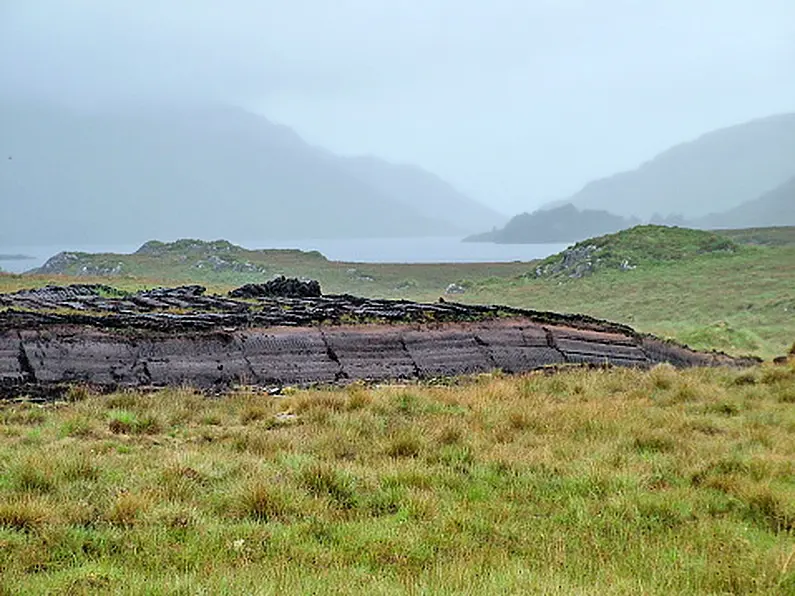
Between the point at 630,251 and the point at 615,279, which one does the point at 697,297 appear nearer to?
the point at 615,279

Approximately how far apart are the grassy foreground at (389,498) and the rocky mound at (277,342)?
9.90ft

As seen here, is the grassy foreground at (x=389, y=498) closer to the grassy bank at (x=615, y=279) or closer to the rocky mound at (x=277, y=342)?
the rocky mound at (x=277, y=342)

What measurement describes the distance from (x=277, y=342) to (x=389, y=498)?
11253mm

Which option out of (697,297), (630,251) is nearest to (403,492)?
(697,297)

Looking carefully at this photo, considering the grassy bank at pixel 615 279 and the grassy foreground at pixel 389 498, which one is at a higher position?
the grassy bank at pixel 615 279

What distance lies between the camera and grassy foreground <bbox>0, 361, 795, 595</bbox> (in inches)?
231

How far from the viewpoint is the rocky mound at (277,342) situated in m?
16.5

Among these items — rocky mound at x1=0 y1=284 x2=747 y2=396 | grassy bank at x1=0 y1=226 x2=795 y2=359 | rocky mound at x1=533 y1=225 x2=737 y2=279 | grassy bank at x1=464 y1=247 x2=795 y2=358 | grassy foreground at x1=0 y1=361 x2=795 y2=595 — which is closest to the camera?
grassy foreground at x1=0 y1=361 x2=795 y2=595

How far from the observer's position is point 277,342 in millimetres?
18906

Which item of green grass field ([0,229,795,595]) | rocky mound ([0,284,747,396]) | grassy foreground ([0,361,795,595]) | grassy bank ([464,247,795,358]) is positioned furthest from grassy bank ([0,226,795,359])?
grassy foreground ([0,361,795,595])

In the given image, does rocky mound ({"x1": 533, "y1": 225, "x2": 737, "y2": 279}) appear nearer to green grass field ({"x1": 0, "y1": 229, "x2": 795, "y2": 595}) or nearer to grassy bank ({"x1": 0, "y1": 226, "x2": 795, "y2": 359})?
grassy bank ({"x1": 0, "y1": 226, "x2": 795, "y2": 359})

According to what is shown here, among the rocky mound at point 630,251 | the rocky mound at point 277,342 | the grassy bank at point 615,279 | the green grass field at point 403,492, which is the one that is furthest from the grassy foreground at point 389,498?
the rocky mound at point 630,251

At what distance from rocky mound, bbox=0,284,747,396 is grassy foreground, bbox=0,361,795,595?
9.90ft

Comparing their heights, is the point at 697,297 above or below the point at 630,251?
below
